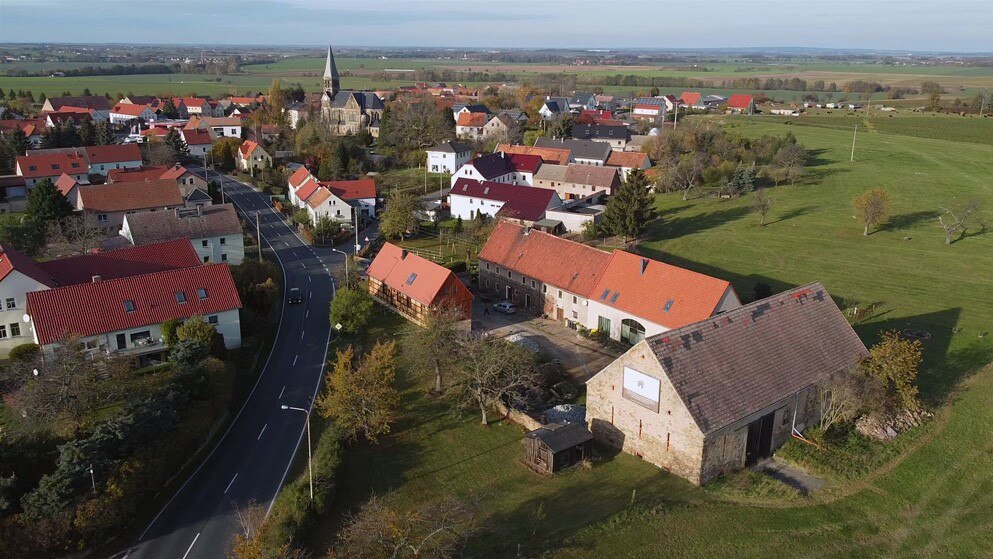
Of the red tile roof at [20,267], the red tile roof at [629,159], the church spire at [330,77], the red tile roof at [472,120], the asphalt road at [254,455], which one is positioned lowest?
the asphalt road at [254,455]

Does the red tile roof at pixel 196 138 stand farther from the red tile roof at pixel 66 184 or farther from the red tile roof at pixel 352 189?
the red tile roof at pixel 352 189

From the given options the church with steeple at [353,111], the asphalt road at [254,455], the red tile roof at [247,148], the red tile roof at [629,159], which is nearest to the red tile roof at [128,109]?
the church with steeple at [353,111]

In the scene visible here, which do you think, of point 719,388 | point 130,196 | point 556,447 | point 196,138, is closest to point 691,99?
point 196,138

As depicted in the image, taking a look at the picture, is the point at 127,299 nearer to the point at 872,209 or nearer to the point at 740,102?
the point at 872,209

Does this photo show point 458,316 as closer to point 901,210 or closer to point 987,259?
point 987,259

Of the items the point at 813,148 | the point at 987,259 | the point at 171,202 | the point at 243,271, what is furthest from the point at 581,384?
the point at 813,148

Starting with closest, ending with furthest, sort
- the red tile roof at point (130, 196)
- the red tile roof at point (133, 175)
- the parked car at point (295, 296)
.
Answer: the parked car at point (295, 296), the red tile roof at point (130, 196), the red tile roof at point (133, 175)
